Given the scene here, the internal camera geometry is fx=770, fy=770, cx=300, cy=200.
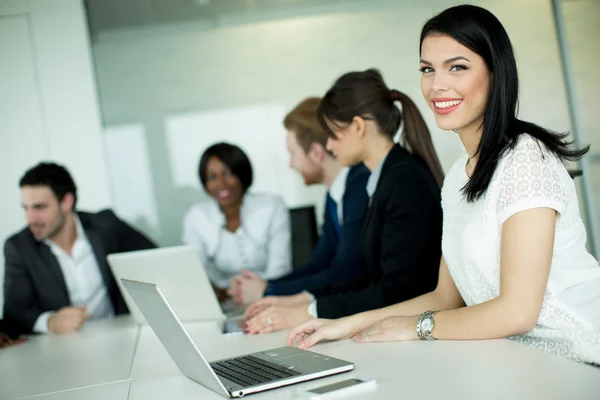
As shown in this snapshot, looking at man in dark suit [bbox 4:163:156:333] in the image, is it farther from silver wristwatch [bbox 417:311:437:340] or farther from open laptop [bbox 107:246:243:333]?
silver wristwatch [bbox 417:311:437:340]

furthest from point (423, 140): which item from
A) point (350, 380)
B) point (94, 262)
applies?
point (94, 262)

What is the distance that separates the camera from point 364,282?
9.68 ft

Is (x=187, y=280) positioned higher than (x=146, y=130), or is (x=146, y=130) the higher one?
(x=146, y=130)

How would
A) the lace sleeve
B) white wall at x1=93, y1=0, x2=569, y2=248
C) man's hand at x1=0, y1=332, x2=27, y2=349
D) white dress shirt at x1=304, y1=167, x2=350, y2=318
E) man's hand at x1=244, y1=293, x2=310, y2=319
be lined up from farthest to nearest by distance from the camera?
white wall at x1=93, y1=0, x2=569, y2=248 → white dress shirt at x1=304, y1=167, x2=350, y2=318 → man's hand at x1=0, y1=332, x2=27, y2=349 → man's hand at x1=244, y1=293, x2=310, y2=319 → the lace sleeve

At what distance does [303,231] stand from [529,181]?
9.73 feet

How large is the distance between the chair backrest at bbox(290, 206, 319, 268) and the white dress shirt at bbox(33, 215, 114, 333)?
49.1 inches

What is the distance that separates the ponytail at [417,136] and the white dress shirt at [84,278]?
192 centimetres

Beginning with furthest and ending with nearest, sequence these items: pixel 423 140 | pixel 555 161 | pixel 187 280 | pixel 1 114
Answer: pixel 1 114 < pixel 187 280 < pixel 423 140 < pixel 555 161

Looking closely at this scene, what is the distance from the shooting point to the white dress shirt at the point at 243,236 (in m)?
4.52

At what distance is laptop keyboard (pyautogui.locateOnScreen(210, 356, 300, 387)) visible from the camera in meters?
1.68

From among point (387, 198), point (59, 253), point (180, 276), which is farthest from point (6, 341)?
point (387, 198)

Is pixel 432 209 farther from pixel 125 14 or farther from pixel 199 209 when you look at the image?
pixel 125 14

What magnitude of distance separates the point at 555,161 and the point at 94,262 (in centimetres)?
270

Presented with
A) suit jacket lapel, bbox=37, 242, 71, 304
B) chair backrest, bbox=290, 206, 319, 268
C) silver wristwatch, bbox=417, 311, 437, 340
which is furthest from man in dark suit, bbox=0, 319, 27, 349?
silver wristwatch, bbox=417, 311, 437, 340
